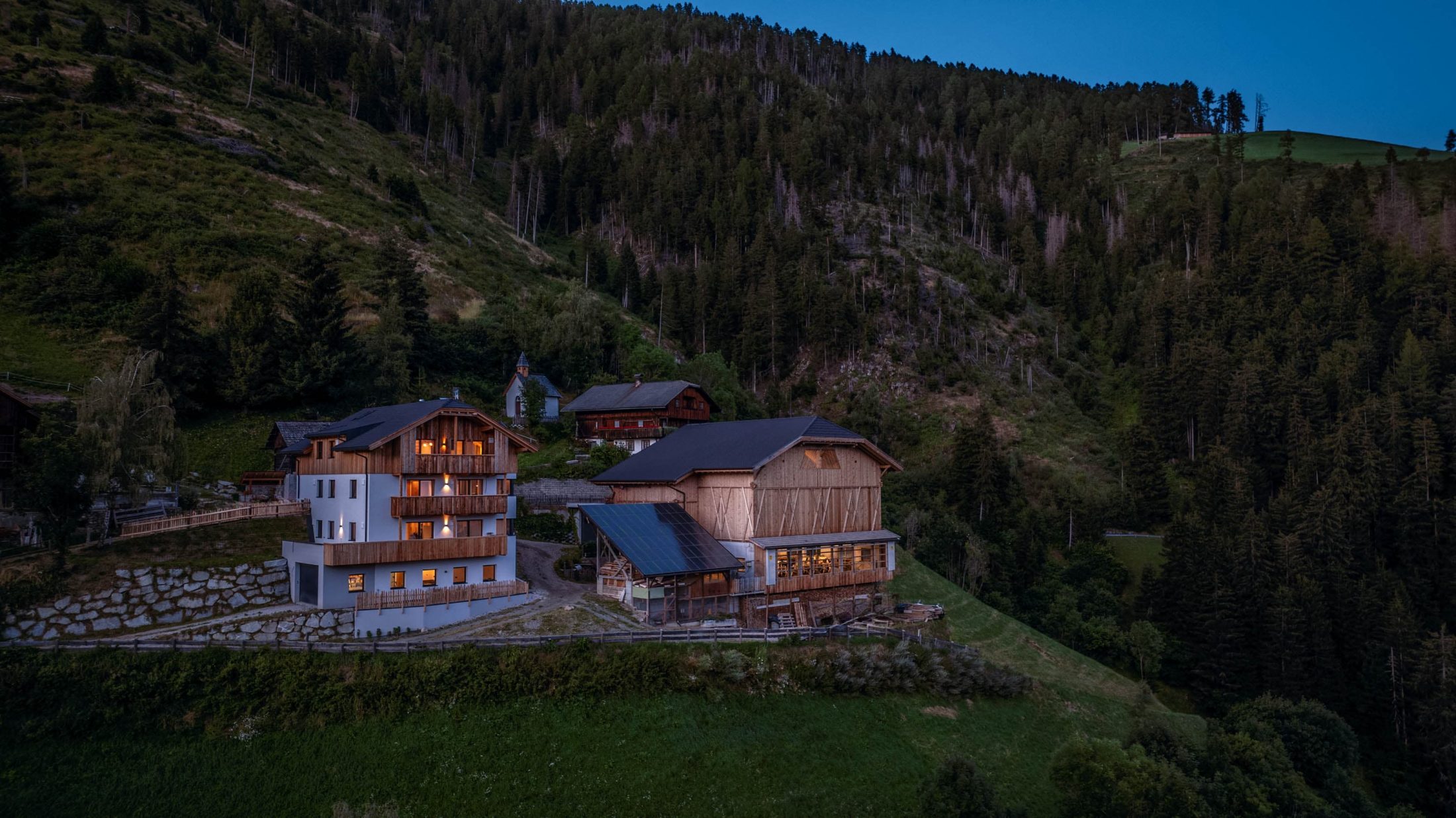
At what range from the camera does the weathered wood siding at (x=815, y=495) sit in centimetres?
4097

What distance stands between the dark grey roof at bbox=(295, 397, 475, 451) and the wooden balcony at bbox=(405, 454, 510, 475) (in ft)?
5.49

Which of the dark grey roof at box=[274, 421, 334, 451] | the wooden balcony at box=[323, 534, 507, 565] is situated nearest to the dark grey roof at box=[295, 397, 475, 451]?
the wooden balcony at box=[323, 534, 507, 565]

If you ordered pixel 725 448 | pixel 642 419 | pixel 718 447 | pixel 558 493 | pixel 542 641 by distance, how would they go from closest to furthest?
pixel 542 641, pixel 725 448, pixel 718 447, pixel 558 493, pixel 642 419

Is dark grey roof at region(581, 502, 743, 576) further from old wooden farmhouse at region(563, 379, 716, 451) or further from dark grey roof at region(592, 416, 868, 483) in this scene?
old wooden farmhouse at region(563, 379, 716, 451)

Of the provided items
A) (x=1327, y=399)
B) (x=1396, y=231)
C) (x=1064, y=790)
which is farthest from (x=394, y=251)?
(x=1396, y=231)

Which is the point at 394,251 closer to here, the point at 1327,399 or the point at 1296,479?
the point at 1296,479

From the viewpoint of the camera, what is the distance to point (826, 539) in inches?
1666

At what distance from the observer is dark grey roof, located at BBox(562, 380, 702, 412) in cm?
6616

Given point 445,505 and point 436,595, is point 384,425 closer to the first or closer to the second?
point 445,505

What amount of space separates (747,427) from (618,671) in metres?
20.1

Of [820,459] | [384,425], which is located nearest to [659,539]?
[820,459]

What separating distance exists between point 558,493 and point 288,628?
70.2 feet

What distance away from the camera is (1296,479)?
244 ft

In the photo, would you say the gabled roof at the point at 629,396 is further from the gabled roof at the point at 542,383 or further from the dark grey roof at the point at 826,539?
the dark grey roof at the point at 826,539
